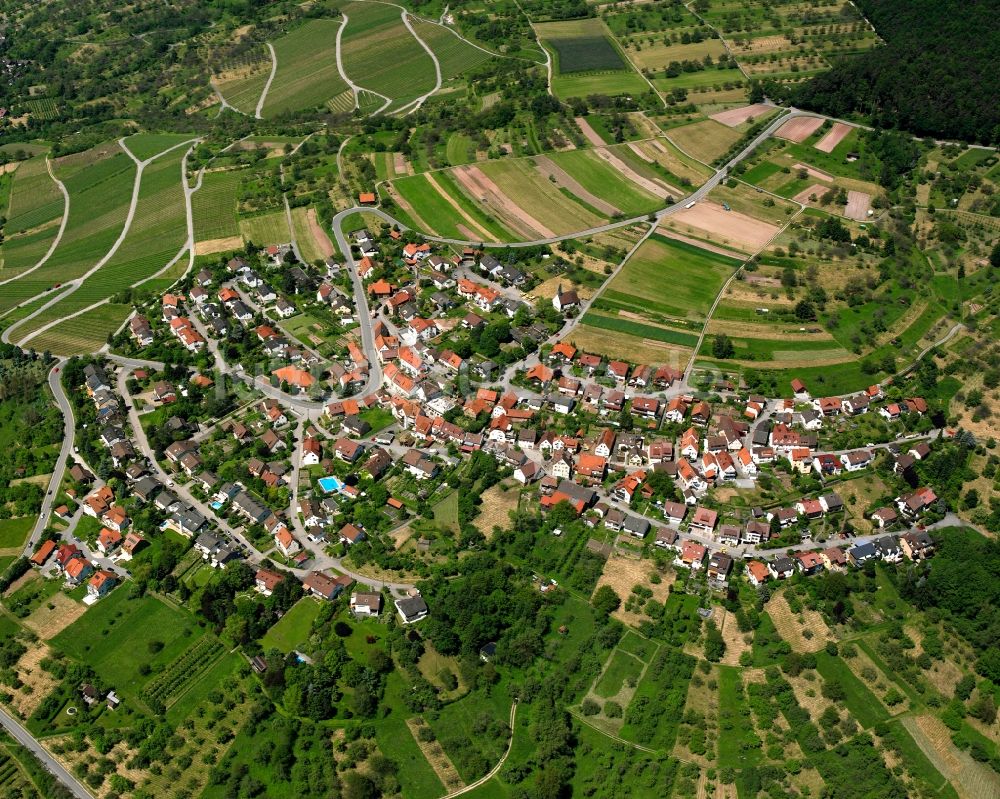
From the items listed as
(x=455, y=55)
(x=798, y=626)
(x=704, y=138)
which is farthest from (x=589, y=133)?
(x=798, y=626)

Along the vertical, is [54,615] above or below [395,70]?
below

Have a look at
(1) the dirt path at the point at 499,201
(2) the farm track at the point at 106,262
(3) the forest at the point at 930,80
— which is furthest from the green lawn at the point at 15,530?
(3) the forest at the point at 930,80

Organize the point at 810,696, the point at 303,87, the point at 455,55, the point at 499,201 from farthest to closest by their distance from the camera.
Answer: the point at 455,55, the point at 303,87, the point at 499,201, the point at 810,696

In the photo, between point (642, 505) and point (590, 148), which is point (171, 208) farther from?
point (642, 505)

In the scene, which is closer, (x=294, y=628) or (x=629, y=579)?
(x=294, y=628)

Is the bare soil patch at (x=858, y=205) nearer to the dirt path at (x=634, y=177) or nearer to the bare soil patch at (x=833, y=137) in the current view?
the bare soil patch at (x=833, y=137)

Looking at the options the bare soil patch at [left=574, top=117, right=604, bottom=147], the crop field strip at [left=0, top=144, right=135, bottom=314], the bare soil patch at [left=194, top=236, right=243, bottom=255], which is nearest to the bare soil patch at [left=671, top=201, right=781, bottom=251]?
the bare soil patch at [left=574, top=117, right=604, bottom=147]

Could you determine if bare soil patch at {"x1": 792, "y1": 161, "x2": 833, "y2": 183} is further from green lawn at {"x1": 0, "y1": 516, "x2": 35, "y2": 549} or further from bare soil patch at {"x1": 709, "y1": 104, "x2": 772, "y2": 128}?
green lawn at {"x1": 0, "y1": 516, "x2": 35, "y2": 549}

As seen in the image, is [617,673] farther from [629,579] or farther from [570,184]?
[570,184]
